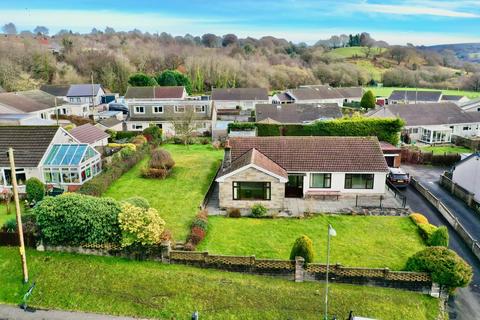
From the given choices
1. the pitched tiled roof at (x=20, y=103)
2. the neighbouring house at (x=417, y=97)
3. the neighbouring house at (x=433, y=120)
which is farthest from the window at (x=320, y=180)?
the neighbouring house at (x=417, y=97)

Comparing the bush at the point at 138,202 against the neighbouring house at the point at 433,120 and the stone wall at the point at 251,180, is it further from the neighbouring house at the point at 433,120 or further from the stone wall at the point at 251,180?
the neighbouring house at the point at 433,120

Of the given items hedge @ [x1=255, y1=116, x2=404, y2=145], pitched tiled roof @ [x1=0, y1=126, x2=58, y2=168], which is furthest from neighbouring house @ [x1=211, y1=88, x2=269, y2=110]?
pitched tiled roof @ [x1=0, y1=126, x2=58, y2=168]

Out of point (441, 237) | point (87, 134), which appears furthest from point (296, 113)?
point (441, 237)

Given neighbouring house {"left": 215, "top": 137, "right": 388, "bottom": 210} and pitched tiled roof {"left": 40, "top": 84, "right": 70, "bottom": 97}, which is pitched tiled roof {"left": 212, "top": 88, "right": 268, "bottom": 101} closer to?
pitched tiled roof {"left": 40, "top": 84, "right": 70, "bottom": 97}

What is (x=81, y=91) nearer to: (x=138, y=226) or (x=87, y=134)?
(x=87, y=134)

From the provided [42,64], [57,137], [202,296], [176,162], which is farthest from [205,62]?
[202,296]

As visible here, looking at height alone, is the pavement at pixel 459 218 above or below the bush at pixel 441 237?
below
